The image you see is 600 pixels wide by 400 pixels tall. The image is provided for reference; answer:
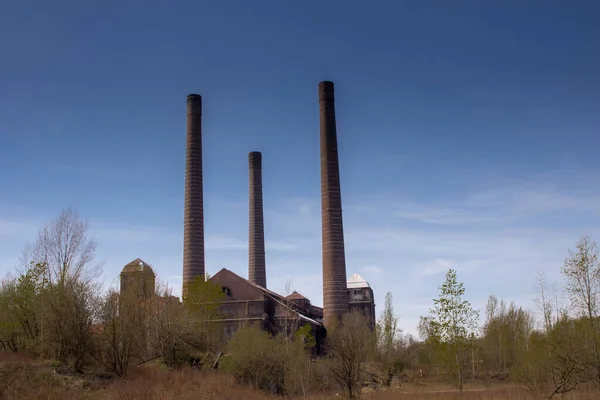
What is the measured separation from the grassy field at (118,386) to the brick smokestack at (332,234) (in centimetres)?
1911

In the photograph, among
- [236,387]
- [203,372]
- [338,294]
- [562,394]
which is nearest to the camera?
[562,394]

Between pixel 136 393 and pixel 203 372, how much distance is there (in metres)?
8.37

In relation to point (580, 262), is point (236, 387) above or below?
below

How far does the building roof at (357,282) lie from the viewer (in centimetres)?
5962

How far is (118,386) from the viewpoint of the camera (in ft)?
62.6

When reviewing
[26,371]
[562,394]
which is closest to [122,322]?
[26,371]

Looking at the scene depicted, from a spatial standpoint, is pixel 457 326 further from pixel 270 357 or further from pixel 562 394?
pixel 270 357

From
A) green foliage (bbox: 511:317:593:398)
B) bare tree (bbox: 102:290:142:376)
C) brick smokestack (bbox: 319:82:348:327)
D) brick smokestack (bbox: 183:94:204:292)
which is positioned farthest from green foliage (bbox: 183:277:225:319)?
green foliage (bbox: 511:317:593:398)

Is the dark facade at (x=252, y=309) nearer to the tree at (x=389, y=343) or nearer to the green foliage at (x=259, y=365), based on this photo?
the tree at (x=389, y=343)

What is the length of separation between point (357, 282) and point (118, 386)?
4312cm

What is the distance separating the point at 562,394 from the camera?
2156 cm

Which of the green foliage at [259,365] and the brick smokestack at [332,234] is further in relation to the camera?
the brick smokestack at [332,234]

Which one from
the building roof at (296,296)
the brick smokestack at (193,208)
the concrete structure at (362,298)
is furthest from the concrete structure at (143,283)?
the concrete structure at (362,298)

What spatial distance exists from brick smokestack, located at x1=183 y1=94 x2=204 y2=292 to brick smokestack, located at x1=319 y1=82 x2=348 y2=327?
34.3 feet
